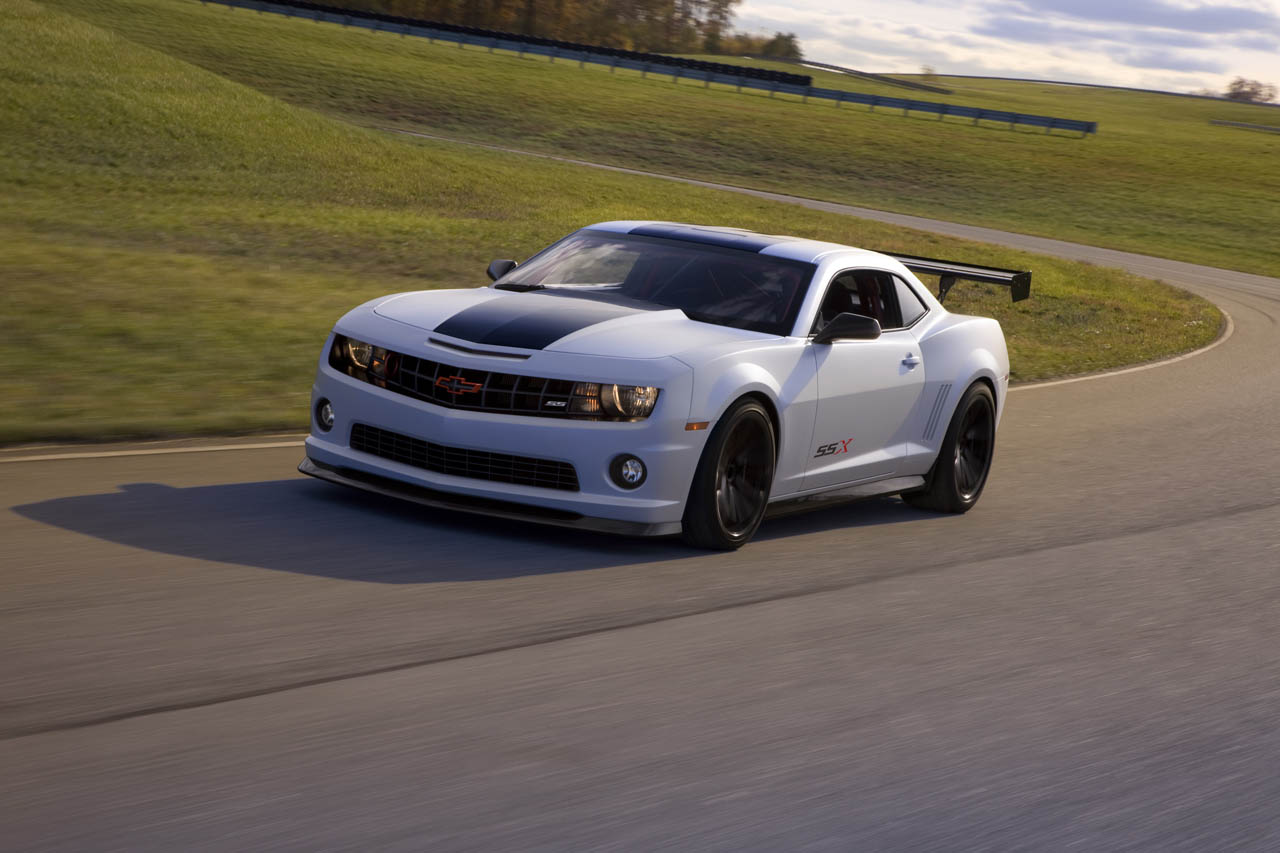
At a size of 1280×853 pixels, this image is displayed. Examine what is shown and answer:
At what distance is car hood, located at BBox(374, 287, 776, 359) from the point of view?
6.94m

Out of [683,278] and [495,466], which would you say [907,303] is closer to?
[683,278]

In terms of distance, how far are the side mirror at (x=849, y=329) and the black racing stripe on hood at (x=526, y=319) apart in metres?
0.91

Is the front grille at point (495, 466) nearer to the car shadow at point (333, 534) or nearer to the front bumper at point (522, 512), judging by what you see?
the front bumper at point (522, 512)

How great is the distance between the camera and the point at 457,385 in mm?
6840

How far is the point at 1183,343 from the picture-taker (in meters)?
20.1

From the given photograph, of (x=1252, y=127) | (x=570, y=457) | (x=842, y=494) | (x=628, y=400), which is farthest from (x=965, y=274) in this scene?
(x=1252, y=127)

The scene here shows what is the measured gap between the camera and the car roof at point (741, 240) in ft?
26.8

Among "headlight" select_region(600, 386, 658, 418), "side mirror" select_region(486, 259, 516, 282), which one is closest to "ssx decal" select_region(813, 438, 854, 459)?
"headlight" select_region(600, 386, 658, 418)

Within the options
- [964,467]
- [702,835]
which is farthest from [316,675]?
[964,467]

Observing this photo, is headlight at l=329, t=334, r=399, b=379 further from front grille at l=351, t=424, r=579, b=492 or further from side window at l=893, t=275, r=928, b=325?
side window at l=893, t=275, r=928, b=325

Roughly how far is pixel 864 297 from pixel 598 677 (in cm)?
379

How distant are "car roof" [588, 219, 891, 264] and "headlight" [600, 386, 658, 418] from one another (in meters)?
1.63

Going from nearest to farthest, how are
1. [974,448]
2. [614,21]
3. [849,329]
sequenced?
[849,329] → [974,448] → [614,21]

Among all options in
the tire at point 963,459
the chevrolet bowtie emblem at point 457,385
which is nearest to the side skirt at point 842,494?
the tire at point 963,459
